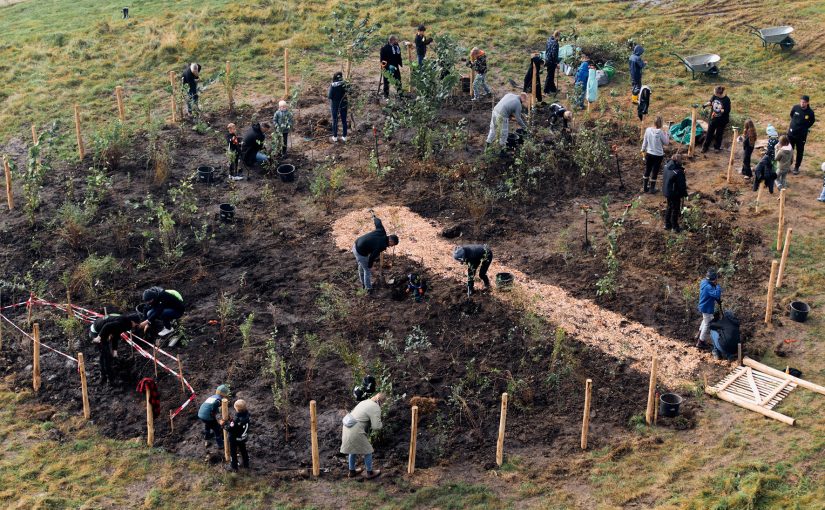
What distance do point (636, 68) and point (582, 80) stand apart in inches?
50.7

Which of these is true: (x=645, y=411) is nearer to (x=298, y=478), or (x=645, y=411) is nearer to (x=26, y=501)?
(x=298, y=478)

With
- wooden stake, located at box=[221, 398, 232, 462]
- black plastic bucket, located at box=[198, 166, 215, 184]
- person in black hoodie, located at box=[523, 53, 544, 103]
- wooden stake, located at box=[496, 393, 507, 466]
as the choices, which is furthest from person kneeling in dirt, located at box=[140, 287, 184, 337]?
person in black hoodie, located at box=[523, 53, 544, 103]

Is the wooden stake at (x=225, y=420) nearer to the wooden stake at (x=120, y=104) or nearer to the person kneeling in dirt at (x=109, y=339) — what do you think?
the person kneeling in dirt at (x=109, y=339)

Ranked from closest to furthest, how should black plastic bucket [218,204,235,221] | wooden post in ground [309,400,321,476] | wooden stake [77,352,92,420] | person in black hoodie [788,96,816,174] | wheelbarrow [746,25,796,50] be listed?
wooden post in ground [309,400,321,476] < wooden stake [77,352,92,420] < black plastic bucket [218,204,235,221] < person in black hoodie [788,96,816,174] < wheelbarrow [746,25,796,50]

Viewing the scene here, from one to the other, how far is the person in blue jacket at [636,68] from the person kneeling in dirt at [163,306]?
12.4 m

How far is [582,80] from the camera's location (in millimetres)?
23422

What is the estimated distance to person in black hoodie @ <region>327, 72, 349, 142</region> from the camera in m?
21.7

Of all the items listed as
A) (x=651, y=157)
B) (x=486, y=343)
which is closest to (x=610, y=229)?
(x=651, y=157)

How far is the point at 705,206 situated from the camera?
1911 centimetres

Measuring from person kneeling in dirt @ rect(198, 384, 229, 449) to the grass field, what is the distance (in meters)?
0.44

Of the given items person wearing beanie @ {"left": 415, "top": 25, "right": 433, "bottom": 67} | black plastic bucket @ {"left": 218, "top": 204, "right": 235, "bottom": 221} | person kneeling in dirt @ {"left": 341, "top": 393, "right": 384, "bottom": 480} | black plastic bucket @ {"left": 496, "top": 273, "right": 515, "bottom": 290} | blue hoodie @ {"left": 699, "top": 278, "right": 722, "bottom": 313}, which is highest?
person wearing beanie @ {"left": 415, "top": 25, "right": 433, "bottom": 67}

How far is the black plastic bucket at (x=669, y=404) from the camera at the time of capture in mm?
13781

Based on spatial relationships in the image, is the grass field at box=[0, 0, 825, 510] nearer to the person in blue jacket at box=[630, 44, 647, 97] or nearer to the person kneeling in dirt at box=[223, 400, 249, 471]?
the person kneeling in dirt at box=[223, 400, 249, 471]

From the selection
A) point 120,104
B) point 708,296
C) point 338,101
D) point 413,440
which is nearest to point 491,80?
point 338,101
